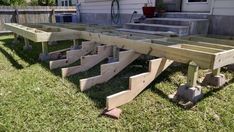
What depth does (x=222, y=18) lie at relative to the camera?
506cm

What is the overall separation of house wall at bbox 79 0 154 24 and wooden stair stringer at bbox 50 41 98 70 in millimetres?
2878

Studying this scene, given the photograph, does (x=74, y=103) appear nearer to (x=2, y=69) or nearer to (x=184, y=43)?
(x=184, y=43)

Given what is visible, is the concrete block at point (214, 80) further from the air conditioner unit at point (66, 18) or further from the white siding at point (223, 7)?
the air conditioner unit at point (66, 18)

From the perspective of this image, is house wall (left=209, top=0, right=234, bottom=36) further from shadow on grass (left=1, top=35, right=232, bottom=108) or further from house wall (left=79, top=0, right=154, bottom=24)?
house wall (left=79, top=0, right=154, bottom=24)

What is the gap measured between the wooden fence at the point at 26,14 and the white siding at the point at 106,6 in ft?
9.53

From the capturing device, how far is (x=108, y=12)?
29.4ft

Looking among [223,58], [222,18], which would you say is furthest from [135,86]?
[222,18]

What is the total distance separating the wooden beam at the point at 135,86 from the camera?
298cm

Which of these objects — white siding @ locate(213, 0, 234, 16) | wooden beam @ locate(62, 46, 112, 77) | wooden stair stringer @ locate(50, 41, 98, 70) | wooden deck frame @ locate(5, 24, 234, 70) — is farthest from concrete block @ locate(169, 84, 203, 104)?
white siding @ locate(213, 0, 234, 16)

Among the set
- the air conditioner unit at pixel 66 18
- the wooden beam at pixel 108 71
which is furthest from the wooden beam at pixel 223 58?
the air conditioner unit at pixel 66 18

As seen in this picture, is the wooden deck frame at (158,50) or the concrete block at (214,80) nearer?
the wooden deck frame at (158,50)

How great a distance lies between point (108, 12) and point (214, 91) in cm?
631

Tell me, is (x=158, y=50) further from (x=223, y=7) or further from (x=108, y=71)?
(x=223, y=7)

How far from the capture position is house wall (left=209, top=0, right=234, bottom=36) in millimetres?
4934
